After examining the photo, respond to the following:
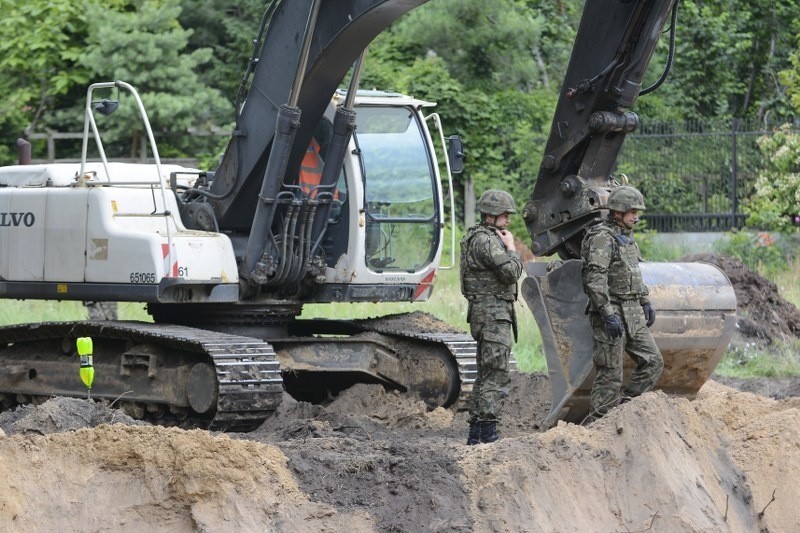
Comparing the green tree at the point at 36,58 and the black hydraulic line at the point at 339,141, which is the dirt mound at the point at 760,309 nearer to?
the black hydraulic line at the point at 339,141

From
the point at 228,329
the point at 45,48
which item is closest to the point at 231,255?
the point at 228,329

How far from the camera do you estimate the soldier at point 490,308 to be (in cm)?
881

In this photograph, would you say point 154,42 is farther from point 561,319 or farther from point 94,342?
point 561,319

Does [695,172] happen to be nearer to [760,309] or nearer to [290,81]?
[760,309]

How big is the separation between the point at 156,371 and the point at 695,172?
44.8 feet

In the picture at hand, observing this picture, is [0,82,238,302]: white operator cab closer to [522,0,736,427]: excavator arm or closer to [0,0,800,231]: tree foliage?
[522,0,736,427]: excavator arm

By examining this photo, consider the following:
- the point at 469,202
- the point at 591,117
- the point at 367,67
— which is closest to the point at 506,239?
the point at 591,117

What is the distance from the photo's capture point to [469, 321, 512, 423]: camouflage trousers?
28.9 ft

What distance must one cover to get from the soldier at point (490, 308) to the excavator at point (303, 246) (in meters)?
0.39

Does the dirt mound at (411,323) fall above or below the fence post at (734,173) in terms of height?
below

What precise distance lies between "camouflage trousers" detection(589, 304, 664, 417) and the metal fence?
13.3 metres

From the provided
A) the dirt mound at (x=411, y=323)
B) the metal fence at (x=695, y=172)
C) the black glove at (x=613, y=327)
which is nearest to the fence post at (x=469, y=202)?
the metal fence at (x=695, y=172)

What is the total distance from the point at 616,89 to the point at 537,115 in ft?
46.8

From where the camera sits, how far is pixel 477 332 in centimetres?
891
